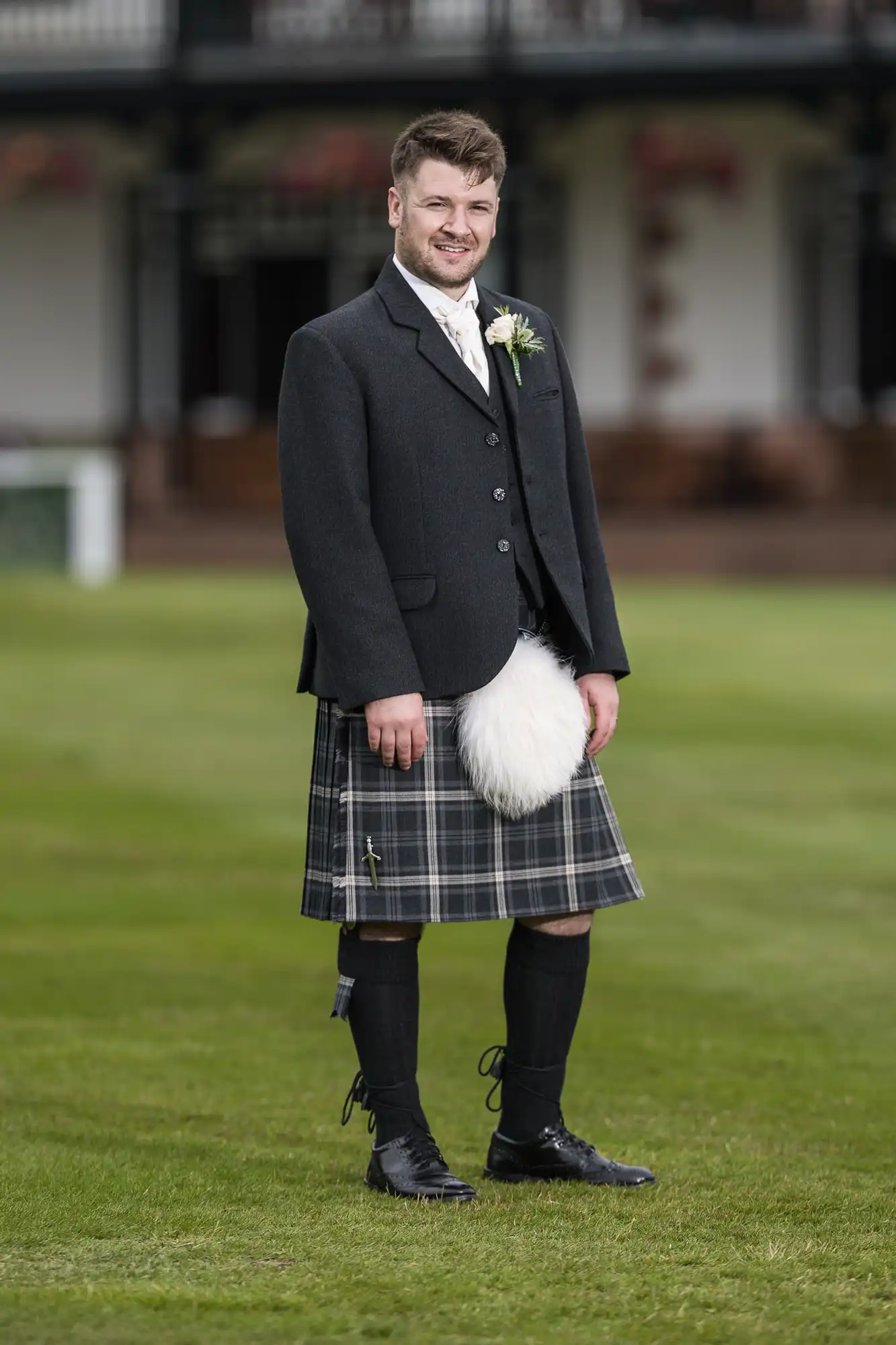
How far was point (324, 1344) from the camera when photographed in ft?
10.2

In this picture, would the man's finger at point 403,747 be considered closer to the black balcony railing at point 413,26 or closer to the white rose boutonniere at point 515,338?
the white rose boutonniere at point 515,338

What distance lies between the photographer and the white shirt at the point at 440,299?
412cm

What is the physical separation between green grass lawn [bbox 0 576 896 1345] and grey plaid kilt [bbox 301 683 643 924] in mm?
496

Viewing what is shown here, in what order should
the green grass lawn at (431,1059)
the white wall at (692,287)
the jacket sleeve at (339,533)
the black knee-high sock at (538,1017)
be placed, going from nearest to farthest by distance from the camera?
the green grass lawn at (431,1059) → the jacket sleeve at (339,533) → the black knee-high sock at (538,1017) → the white wall at (692,287)

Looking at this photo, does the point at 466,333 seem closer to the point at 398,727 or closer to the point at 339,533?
the point at 339,533

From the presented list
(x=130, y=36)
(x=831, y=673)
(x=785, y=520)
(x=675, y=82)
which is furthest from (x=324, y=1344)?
(x=130, y=36)

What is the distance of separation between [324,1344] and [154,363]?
22.8 meters

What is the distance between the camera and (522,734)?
13.0 ft

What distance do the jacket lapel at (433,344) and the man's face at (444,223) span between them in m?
0.06

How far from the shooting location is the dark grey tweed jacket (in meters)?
3.96

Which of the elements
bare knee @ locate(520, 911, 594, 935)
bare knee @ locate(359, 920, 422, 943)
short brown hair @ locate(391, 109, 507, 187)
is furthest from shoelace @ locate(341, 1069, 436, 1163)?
short brown hair @ locate(391, 109, 507, 187)

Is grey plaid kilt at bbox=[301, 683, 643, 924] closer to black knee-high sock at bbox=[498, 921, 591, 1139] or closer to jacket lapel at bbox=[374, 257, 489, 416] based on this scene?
black knee-high sock at bbox=[498, 921, 591, 1139]

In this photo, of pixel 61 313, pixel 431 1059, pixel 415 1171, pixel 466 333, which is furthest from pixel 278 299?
pixel 415 1171

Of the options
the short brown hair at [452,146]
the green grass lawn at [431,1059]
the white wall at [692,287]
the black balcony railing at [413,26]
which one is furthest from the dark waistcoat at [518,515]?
the white wall at [692,287]
